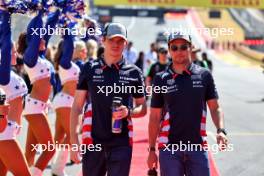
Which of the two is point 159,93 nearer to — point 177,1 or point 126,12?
point 177,1

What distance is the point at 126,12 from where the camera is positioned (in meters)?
49.2

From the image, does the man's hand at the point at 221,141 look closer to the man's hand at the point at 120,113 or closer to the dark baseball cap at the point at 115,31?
the man's hand at the point at 120,113

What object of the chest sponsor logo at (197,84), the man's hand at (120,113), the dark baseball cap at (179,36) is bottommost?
the man's hand at (120,113)

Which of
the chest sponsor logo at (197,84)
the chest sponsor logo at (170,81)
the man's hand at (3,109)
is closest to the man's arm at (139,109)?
the chest sponsor logo at (170,81)

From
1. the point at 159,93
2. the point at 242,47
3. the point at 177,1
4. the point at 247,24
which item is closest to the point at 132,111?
the point at 159,93

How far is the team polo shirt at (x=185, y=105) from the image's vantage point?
19.0 feet

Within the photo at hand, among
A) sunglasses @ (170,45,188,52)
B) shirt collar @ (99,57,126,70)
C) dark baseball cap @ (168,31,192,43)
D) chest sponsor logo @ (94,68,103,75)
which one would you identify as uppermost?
dark baseball cap @ (168,31,192,43)

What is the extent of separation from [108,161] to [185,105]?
0.85 meters

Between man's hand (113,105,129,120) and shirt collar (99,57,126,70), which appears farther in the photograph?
shirt collar (99,57,126,70)

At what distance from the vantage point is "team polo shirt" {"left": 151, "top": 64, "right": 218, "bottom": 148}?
5793mm

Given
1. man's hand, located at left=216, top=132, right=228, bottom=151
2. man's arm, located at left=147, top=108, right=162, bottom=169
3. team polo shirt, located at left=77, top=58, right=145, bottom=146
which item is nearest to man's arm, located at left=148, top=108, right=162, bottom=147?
man's arm, located at left=147, top=108, right=162, bottom=169

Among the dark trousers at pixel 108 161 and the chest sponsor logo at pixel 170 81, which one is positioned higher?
the chest sponsor logo at pixel 170 81

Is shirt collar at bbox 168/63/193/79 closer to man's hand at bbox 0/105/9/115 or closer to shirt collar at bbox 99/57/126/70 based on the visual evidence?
shirt collar at bbox 99/57/126/70

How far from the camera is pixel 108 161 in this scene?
5.76 meters
